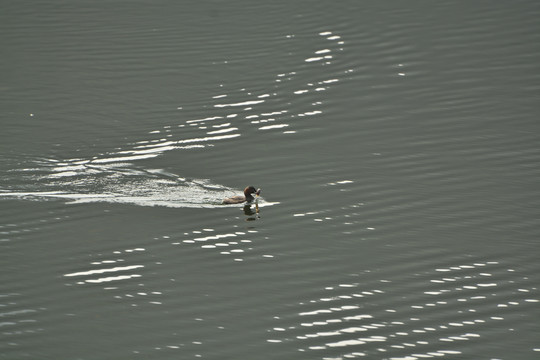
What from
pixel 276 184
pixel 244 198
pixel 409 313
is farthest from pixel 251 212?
pixel 409 313

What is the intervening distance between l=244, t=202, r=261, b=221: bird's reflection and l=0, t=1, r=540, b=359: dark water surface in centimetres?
9

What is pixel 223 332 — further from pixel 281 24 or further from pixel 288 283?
pixel 281 24

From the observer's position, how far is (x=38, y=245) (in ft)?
39.3

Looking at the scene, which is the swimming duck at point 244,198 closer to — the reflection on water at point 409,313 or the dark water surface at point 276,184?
the dark water surface at point 276,184

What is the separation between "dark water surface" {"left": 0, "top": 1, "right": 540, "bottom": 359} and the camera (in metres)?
9.86

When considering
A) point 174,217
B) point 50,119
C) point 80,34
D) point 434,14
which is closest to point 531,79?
point 434,14

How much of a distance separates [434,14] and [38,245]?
13.1m

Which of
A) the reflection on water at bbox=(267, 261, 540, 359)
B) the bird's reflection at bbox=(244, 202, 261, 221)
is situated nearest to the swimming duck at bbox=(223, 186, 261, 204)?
the bird's reflection at bbox=(244, 202, 261, 221)

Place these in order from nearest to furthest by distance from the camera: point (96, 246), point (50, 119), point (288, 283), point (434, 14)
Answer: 1. point (288, 283)
2. point (96, 246)
3. point (50, 119)
4. point (434, 14)

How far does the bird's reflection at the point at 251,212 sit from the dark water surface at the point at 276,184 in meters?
0.09

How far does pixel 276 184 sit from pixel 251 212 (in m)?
1.15

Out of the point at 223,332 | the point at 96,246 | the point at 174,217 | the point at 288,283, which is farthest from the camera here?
the point at 174,217

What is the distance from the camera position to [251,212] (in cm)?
1267

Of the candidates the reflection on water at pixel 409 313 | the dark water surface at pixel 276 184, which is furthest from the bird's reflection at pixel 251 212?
the reflection on water at pixel 409 313
